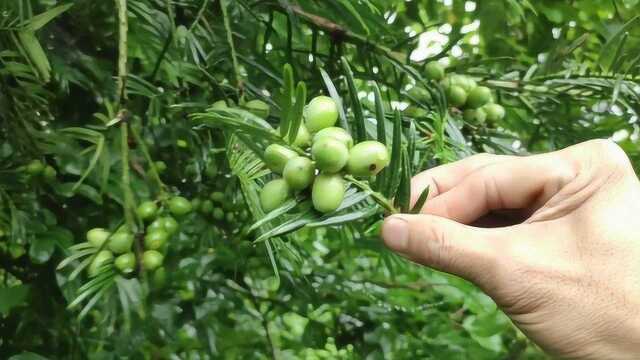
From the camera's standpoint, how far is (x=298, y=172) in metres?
0.67

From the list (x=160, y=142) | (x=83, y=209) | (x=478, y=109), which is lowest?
(x=83, y=209)

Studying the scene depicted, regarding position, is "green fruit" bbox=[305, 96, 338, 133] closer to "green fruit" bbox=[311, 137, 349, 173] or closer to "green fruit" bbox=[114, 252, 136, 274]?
"green fruit" bbox=[311, 137, 349, 173]

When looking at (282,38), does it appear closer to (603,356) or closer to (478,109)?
(478,109)

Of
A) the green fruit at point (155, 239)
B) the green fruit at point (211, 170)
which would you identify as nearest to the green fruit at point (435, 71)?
the green fruit at point (211, 170)

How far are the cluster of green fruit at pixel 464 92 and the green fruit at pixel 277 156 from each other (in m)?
0.64

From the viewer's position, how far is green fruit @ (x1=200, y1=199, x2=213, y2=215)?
52.9 inches

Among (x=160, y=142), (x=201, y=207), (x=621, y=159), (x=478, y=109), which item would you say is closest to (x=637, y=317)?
(x=621, y=159)

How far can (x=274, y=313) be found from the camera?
1.65 m

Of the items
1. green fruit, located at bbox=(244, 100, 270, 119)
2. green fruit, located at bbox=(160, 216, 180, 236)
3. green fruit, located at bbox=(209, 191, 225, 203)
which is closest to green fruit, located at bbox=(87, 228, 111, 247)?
green fruit, located at bbox=(160, 216, 180, 236)

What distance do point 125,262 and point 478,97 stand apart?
646mm

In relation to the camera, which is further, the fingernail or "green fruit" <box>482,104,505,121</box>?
"green fruit" <box>482,104,505,121</box>

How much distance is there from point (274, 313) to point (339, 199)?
41.0 inches

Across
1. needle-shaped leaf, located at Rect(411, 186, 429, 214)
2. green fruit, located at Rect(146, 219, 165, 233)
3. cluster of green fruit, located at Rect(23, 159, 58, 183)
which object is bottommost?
cluster of green fruit, located at Rect(23, 159, 58, 183)

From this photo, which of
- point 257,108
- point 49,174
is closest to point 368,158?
point 257,108
